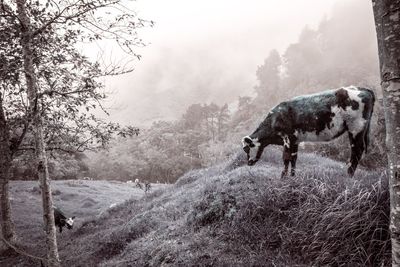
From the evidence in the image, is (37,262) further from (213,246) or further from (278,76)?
(278,76)

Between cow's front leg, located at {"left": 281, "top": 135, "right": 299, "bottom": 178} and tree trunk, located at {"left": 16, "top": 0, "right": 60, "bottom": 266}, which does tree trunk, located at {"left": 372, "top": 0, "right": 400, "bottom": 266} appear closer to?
cow's front leg, located at {"left": 281, "top": 135, "right": 299, "bottom": 178}

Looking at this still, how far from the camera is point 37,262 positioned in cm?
A: 1325

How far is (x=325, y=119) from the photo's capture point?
9.62 metres

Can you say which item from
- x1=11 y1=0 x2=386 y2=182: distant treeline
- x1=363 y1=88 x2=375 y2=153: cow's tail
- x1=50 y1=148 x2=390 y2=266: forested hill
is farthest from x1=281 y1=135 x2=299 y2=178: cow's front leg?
x1=11 y1=0 x2=386 y2=182: distant treeline

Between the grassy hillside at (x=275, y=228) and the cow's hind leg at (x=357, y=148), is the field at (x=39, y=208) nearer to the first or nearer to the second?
the grassy hillside at (x=275, y=228)

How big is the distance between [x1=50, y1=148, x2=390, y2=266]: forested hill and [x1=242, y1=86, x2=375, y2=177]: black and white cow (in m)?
1.34

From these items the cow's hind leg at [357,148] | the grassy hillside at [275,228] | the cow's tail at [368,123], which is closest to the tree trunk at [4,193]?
the grassy hillside at [275,228]

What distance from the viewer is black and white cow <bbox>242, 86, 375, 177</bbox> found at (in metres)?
9.28

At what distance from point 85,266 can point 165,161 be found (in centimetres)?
7288

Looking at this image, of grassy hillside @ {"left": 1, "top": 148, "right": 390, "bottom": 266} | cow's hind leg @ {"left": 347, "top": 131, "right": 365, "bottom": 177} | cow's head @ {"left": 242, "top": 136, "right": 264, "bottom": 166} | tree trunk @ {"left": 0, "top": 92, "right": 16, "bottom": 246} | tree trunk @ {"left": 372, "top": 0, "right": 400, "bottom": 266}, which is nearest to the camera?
tree trunk @ {"left": 372, "top": 0, "right": 400, "bottom": 266}

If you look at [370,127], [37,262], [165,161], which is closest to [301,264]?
[370,127]

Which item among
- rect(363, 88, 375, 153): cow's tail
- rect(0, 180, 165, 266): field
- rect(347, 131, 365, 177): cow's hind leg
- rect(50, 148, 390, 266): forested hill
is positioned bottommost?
rect(0, 180, 165, 266): field

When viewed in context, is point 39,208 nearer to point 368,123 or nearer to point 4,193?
point 4,193

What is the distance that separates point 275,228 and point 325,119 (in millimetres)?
3984
